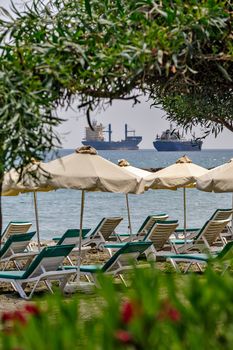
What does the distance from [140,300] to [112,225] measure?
697 inches

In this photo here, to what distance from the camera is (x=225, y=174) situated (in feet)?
60.2

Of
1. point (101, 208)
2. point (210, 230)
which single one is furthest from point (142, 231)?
point (101, 208)

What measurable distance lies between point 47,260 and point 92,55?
4.78 metres

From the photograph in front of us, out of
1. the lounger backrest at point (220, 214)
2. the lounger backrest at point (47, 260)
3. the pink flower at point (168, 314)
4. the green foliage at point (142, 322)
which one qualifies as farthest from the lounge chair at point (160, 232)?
the pink flower at point (168, 314)

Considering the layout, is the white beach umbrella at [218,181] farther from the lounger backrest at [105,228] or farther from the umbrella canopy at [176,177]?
the lounger backrest at [105,228]

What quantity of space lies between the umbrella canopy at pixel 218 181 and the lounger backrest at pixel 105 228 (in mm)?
4238

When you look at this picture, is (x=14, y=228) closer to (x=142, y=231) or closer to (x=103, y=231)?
(x=103, y=231)

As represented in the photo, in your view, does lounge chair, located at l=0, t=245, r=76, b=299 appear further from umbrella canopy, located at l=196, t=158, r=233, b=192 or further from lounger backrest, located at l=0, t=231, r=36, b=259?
umbrella canopy, located at l=196, t=158, r=233, b=192

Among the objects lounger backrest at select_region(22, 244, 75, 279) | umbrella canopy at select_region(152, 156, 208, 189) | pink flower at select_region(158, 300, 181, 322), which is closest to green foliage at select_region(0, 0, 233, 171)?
lounger backrest at select_region(22, 244, 75, 279)

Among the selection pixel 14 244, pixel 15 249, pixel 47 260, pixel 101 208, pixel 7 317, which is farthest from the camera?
pixel 101 208

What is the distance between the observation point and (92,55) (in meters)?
9.89

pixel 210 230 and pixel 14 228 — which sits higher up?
pixel 210 230

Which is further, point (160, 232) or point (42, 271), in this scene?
point (160, 232)

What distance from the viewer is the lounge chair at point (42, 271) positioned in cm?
1383
